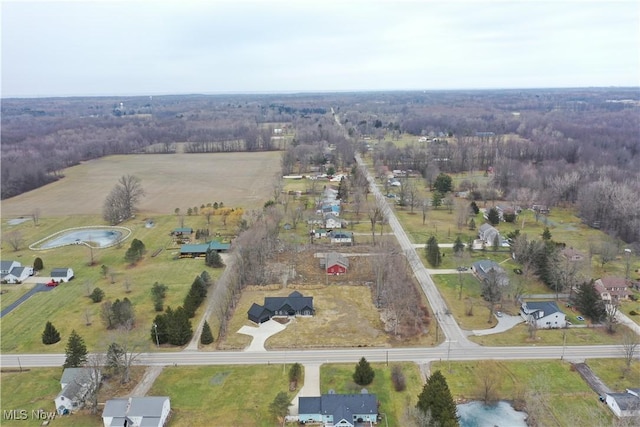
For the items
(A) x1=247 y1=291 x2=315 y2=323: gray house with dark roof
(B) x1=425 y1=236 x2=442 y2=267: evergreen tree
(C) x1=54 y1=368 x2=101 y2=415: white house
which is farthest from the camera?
(B) x1=425 y1=236 x2=442 y2=267: evergreen tree

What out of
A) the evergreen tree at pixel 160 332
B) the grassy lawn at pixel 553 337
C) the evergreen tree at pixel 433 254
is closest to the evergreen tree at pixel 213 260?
the evergreen tree at pixel 160 332

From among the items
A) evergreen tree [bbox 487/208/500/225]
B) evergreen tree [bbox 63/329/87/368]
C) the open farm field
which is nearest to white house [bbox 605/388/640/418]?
evergreen tree [bbox 63/329/87/368]

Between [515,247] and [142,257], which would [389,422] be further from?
[142,257]

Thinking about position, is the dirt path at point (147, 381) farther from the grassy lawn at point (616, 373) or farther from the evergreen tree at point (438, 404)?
the grassy lawn at point (616, 373)

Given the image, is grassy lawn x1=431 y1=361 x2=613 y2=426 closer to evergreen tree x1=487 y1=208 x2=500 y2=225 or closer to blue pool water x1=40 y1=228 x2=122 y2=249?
evergreen tree x1=487 y1=208 x2=500 y2=225

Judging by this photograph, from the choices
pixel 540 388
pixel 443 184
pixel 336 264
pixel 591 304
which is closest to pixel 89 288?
pixel 336 264

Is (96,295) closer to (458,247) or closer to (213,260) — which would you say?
(213,260)
